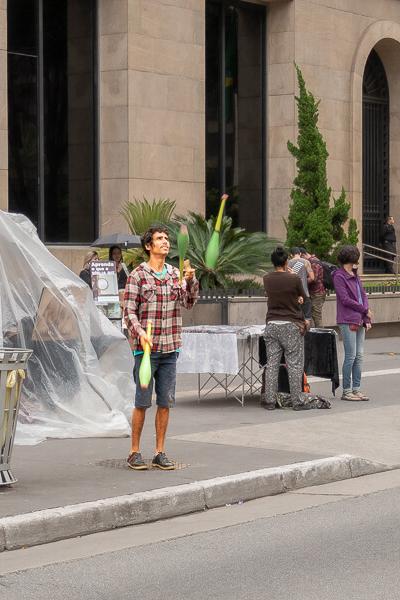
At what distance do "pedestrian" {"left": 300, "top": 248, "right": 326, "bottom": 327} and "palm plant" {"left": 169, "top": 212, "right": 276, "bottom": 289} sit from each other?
4.48 ft

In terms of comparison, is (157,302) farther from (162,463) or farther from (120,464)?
(120,464)

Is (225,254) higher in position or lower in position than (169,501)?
higher

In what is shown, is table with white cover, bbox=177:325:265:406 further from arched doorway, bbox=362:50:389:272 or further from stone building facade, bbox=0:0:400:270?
arched doorway, bbox=362:50:389:272

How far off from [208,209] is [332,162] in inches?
150

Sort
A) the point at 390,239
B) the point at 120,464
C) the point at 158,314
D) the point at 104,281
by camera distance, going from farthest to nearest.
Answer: the point at 390,239, the point at 104,281, the point at 120,464, the point at 158,314

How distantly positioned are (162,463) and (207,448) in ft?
4.02

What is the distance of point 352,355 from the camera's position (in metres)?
15.0

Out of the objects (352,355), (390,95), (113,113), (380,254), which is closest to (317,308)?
(113,113)

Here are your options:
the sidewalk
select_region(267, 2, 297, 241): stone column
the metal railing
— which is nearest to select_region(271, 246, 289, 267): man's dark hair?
the sidewalk

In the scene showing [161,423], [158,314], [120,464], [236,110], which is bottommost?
[120,464]

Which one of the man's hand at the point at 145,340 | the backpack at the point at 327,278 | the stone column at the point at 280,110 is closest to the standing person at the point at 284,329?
the man's hand at the point at 145,340

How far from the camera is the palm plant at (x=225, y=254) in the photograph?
75.6 feet

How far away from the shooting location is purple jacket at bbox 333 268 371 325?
48.6ft

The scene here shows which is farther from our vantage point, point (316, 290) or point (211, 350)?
point (316, 290)
